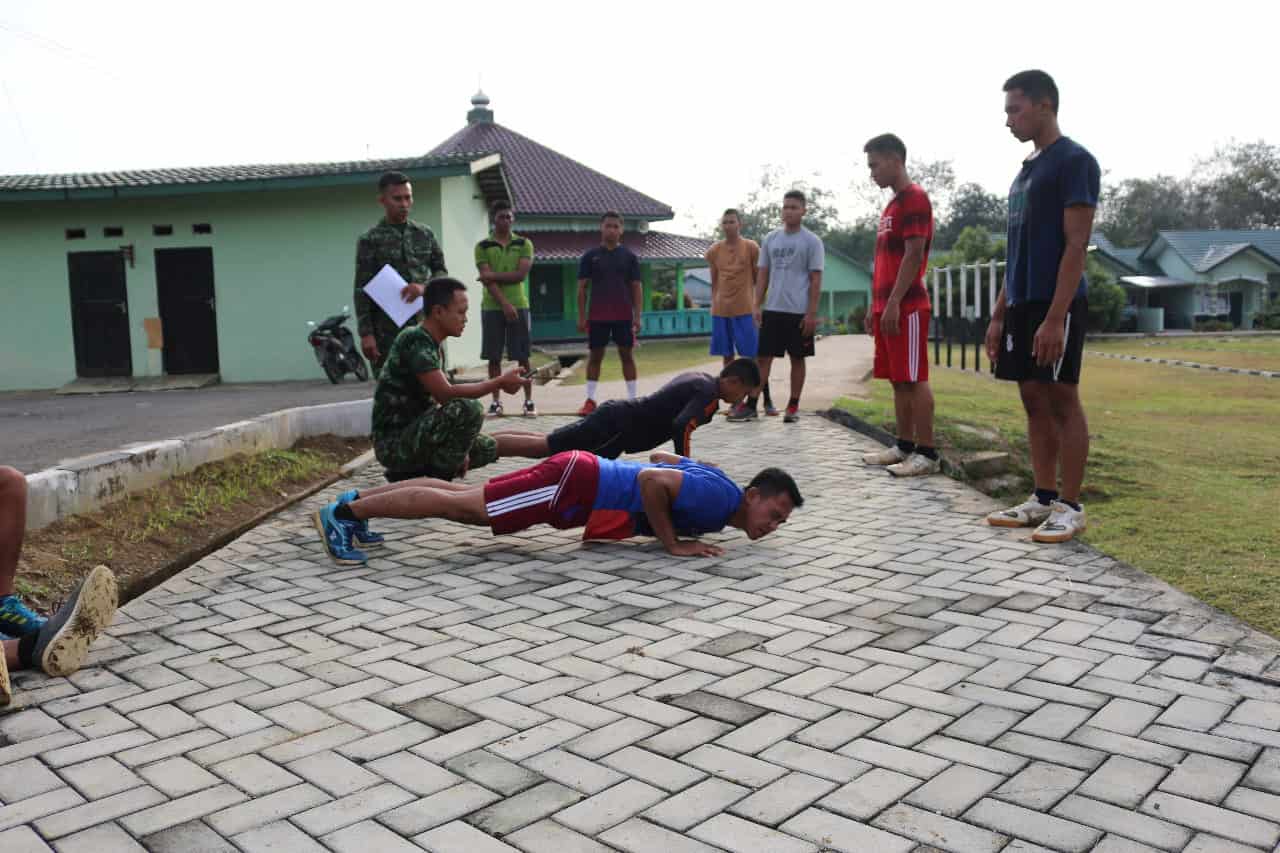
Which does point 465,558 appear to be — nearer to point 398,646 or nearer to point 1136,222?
point 398,646

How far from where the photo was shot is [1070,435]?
15.9ft

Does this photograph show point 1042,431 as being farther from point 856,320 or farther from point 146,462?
point 856,320

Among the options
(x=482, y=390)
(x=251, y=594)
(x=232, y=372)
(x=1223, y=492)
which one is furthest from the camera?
(x=232, y=372)

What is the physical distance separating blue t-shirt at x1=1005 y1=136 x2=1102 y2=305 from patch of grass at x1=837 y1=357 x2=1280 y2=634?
125cm

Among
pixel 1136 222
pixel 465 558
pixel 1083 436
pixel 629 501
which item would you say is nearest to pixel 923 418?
pixel 1083 436

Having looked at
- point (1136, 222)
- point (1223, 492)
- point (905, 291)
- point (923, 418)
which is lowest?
point (1223, 492)

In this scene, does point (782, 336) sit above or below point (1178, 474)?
above

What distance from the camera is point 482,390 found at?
5066mm

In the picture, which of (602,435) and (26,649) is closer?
(26,649)

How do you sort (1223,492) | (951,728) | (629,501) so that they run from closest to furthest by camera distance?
(951,728) < (629,501) < (1223,492)

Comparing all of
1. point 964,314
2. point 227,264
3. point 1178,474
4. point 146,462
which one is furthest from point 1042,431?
point 227,264

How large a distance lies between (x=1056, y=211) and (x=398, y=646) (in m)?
3.52

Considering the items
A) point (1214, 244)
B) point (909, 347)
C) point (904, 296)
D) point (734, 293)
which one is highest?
point (1214, 244)

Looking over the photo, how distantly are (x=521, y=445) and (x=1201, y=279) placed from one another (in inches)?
2105
